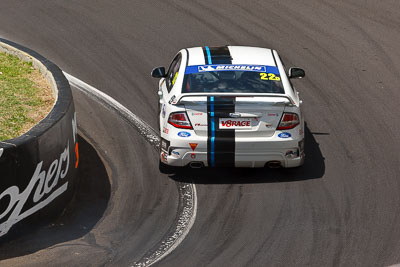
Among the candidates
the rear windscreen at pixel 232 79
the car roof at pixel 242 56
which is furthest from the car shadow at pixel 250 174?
the car roof at pixel 242 56

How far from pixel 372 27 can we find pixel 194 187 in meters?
8.27

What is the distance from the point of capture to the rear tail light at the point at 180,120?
1161cm

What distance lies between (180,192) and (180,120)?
102cm

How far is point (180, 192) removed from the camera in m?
11.7

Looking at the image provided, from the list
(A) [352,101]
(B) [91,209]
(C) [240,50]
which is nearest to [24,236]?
(B) [91,209]

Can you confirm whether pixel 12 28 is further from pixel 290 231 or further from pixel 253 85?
pixel 290 231

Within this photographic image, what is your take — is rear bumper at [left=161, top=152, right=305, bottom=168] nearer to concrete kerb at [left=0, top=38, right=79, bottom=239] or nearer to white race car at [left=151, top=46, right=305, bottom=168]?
white race car at [left=151, top=46, right=305, bottom=168]

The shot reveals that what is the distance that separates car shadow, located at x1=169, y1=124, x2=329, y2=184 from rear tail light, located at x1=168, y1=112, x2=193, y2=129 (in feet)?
2.94

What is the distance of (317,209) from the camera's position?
36.7 feet

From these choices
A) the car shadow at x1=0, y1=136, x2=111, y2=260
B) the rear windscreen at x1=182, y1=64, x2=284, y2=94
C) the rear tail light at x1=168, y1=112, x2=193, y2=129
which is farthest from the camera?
the rear windscreen at x1=182, y1=64, x2=284, y2=94

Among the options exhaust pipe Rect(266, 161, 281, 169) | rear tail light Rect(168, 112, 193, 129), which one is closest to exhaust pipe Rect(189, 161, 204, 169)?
rear tail light Rect(168, 112, 193, 129)

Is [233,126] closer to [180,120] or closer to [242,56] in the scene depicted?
[180,120]

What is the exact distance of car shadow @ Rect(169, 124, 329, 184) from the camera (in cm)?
1205

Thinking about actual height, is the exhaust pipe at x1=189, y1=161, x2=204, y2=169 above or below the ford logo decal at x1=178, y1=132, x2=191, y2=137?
below
